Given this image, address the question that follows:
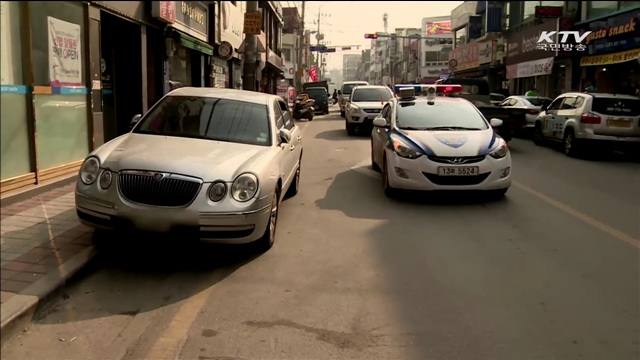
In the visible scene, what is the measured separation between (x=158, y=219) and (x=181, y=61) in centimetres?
1286

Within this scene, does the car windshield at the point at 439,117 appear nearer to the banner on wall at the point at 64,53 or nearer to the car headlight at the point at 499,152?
the car headlight at the point at 499,152

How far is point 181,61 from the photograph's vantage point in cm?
1659

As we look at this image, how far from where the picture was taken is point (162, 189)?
4688 millimetres

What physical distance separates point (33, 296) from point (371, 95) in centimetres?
1655

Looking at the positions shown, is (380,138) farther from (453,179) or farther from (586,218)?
(586,218)

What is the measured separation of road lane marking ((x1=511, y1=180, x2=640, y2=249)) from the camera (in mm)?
6008

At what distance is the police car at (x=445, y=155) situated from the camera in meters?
7.37

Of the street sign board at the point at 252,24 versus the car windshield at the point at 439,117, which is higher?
→ the street sign board at the point at 252,24

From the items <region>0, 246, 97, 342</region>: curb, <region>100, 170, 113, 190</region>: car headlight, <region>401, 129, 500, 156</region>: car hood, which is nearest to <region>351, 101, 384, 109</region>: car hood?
<region>401, 129, 500, 156</region>: car hood

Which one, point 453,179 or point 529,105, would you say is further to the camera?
point 529,105

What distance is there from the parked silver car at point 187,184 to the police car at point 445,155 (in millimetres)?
2296

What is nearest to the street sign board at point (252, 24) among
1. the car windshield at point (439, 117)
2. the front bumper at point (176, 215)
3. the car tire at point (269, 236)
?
the car windshield at point (439, 117)

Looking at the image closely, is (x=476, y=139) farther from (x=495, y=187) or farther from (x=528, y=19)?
(x=528, y=19)

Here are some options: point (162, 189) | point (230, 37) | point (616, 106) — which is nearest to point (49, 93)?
point (162, 189)
